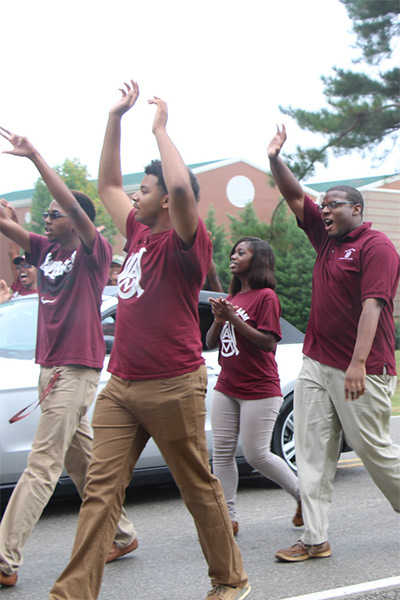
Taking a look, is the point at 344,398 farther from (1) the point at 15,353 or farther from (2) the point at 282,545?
(1) the point at 15,353

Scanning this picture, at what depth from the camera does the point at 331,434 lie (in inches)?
187

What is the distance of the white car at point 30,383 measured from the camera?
5590 mm

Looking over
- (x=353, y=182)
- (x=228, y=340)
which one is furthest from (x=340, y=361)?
(x=353, y=182)

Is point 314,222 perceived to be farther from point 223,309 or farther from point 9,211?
point 9,211

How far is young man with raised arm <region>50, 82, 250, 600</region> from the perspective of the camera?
363cm

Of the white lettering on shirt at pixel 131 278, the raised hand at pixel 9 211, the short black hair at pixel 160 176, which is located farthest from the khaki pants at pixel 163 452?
the raised hand at pixel 9 211

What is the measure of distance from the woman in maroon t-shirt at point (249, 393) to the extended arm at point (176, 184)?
1.66 meters

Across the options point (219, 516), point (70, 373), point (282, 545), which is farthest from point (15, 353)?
point (219, 516)

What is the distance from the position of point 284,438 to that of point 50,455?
268cm

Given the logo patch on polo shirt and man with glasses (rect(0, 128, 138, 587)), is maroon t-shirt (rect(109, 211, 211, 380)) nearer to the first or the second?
man with glasses (rect(0, 128, 138, 587))

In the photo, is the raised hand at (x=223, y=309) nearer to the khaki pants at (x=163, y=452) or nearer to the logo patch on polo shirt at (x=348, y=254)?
the logo patch on polo shirt at (x=348, y=254)

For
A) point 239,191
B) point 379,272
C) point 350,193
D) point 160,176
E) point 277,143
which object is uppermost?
point 239,191

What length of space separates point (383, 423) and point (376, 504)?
1.71 metres

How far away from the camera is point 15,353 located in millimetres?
5949
